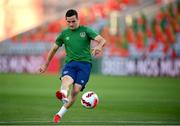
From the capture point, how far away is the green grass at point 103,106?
13375mm

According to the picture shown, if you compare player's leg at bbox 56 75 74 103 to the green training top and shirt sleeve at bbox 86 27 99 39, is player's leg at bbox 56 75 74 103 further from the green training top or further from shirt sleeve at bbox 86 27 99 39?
shirt sleeve at bbox 86 27 99 39

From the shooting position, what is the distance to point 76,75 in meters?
12.8

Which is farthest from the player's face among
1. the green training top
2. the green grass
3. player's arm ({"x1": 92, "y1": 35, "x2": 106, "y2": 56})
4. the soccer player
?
the green grass

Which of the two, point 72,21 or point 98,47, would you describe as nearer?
point 98,47

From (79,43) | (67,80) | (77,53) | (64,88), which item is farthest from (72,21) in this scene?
(64,88)

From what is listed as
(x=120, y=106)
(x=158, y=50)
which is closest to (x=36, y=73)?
(x=158, y=50)

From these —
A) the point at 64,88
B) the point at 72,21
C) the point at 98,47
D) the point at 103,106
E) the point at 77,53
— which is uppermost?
the point at 72,21

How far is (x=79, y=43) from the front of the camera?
12.8m

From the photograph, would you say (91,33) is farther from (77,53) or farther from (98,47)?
(98,47)

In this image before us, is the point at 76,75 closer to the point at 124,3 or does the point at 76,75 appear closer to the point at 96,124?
the point at 96,124

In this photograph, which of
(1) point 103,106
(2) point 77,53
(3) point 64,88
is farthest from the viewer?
(1) point 103,106

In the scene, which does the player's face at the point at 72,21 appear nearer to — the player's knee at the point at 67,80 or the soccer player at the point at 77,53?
the soccer player at the point at 77,53

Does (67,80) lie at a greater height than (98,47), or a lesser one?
lesser

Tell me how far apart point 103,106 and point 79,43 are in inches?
183
